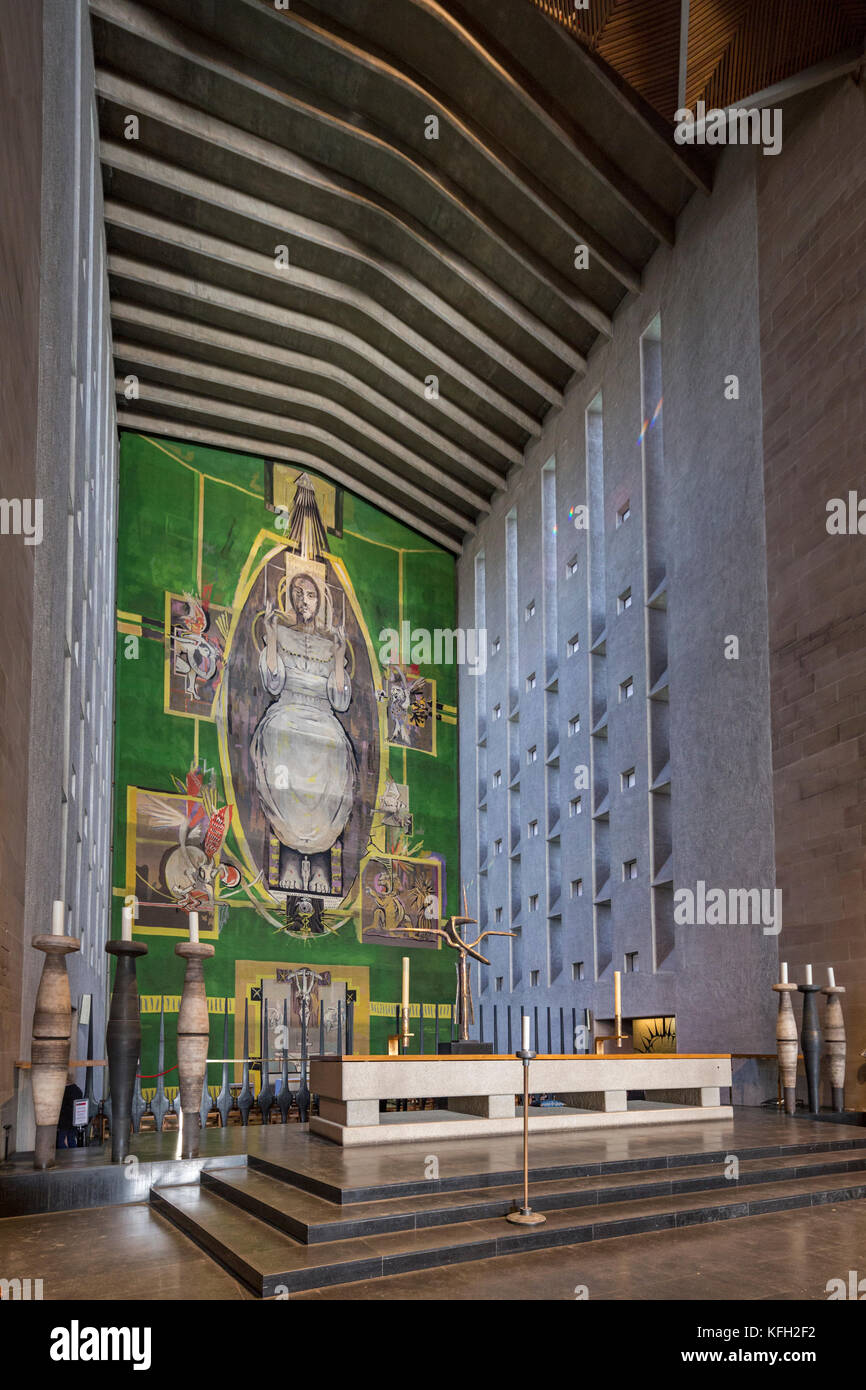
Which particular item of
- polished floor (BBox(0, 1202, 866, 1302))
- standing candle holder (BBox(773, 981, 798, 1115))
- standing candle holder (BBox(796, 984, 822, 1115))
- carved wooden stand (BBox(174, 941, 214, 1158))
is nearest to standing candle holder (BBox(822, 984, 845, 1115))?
standing candle holder (BBox(796, 984, 822, 1115))

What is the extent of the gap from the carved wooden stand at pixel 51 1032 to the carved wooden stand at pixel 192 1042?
0.75 metres

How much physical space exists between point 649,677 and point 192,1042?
10790mm

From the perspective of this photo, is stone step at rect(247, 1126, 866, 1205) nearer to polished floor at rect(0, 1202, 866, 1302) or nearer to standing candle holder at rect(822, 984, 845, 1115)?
polished floor at rect(0, 1202, 866, 1302)

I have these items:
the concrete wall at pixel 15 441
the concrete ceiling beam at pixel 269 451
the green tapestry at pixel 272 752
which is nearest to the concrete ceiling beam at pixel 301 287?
the concrete ceiling beam at pixel 269 451

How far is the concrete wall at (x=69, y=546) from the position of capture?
27.2ft

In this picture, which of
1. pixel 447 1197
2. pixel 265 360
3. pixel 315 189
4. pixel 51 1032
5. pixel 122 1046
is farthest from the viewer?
pixel 265 360

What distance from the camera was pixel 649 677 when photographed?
16.0 meters

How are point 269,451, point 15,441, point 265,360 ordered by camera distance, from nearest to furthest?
point 15,441
point 265,360
point 269,451

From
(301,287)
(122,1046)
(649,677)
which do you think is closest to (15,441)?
(122,1046)

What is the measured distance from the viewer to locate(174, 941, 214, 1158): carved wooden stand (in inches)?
259

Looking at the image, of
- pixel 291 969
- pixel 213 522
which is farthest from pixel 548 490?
pixel 291 969

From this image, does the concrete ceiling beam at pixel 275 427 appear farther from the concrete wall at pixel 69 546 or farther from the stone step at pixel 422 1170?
the stone step at pixel 422 1170

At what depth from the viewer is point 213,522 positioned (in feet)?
69.4

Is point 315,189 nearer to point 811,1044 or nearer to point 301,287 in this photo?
point 301,287
